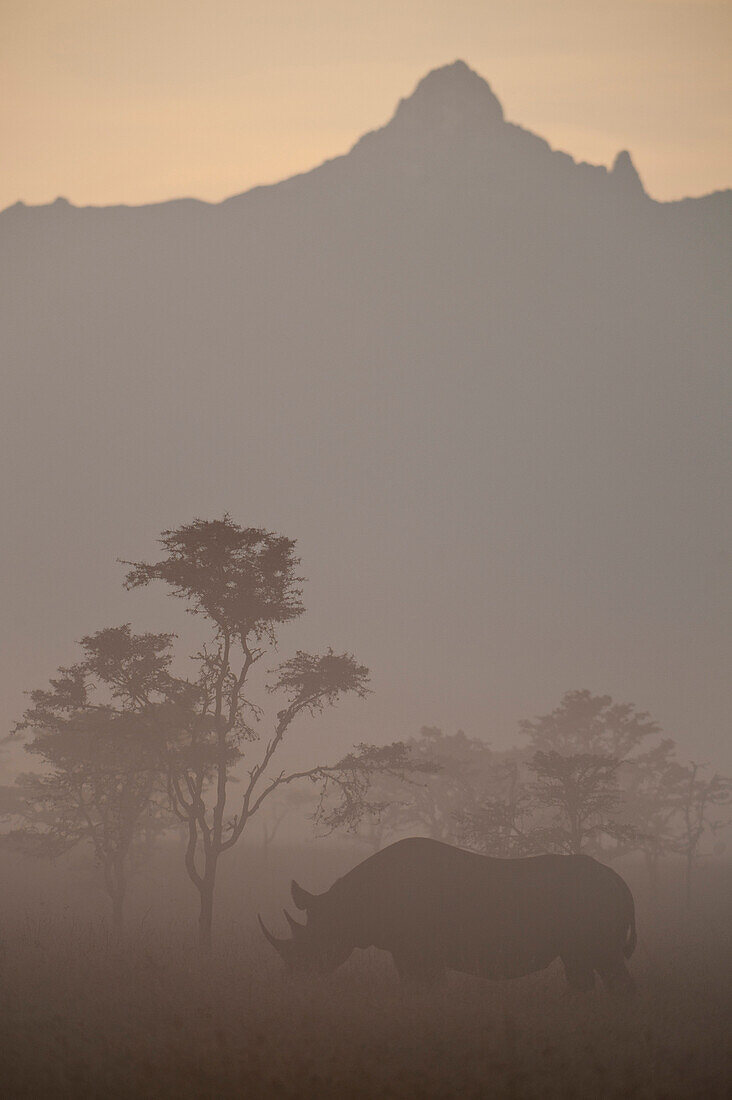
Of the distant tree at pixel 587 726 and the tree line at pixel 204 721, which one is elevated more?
the distant tree at pixel 587 726

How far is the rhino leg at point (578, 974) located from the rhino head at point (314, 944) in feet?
13.6

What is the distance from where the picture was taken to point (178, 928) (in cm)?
2894

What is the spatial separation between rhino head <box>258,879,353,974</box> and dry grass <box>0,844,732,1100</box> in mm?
430

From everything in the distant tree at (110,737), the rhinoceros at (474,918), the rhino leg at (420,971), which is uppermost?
the distant tree at (110,737)

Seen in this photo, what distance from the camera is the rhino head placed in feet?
60.3

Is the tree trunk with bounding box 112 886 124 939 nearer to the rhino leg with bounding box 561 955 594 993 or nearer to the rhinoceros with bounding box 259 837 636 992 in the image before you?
the rhinoceros with bounding box 259 837 636 992

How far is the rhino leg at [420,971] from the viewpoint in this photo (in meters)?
17.7

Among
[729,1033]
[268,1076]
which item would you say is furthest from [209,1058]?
Result: [729,1033]

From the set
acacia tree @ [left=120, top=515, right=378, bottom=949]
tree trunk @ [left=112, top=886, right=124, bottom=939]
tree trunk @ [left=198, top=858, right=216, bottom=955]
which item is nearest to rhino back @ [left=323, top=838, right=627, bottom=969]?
tree trunk @ [left=198, top=858, right=216, bottom=955]

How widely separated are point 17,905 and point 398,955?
69.5 feet

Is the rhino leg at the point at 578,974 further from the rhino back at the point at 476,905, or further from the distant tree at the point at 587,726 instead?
the distant tree at the point at 587,726

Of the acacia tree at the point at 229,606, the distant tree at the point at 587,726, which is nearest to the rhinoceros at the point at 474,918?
the acacia tree at the point at 229,606

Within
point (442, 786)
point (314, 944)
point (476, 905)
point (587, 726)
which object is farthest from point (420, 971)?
point (587, 726)

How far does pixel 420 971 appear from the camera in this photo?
1780 cm
